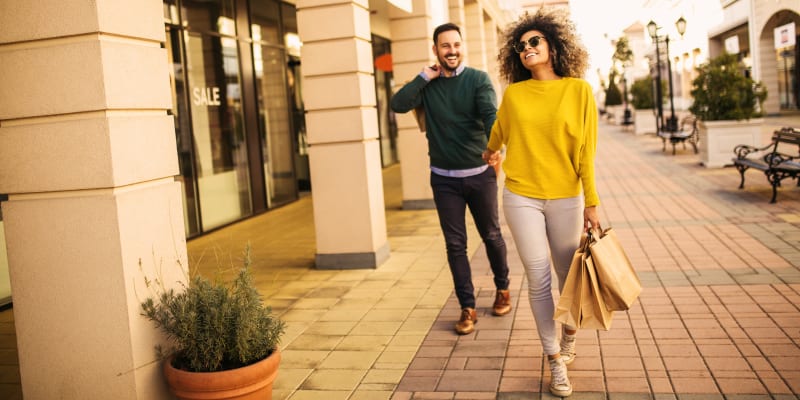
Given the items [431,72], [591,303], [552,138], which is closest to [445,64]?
[431,72]

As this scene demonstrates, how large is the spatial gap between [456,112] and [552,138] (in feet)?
4.66

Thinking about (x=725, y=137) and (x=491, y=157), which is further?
(x=725, y=137)

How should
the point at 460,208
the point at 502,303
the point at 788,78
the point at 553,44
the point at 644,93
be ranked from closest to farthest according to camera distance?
the point at 553,44
the point at 460,208
the point at 502,303
the point at 644,93
the point at 788,78

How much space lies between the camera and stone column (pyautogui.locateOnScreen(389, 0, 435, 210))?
12.0 metres

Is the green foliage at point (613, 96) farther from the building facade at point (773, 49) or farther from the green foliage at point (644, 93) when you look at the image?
the green foliage at point (644, 93)

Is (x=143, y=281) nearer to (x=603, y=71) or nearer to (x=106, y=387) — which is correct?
(x=106, y=387)

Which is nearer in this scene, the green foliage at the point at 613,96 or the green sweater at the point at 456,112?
the green sweater at the point at 456,112

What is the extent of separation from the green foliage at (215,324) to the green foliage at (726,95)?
12.9 metres

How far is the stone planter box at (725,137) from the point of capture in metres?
14.7

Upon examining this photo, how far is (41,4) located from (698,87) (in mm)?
13748

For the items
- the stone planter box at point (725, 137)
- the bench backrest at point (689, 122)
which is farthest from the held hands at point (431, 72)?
the bench backrest at point (689, 122)

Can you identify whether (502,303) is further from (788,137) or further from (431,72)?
(788,137)

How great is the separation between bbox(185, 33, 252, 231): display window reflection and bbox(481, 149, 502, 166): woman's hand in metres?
6.76

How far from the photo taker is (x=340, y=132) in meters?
8.16
